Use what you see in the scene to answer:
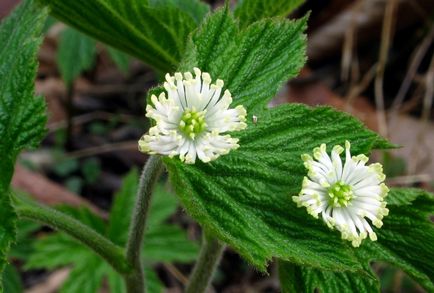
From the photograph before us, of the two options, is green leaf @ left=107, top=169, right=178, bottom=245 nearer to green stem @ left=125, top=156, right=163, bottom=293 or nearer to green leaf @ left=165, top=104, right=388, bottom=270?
green stem @ left=125, top=156, right=163, bottom=293

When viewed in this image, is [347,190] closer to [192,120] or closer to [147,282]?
[192,120]

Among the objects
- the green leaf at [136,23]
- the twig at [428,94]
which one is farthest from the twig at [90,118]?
the green leaf at [136,23]

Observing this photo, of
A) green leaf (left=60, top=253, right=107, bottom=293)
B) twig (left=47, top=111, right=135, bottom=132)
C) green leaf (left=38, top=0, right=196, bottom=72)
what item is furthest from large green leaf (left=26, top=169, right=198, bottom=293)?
twig (left=47, top=111, right=135, bottom=132)

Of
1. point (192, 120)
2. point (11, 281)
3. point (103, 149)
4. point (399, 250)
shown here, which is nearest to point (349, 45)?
point (103, 149)

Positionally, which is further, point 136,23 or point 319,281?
point 136,23

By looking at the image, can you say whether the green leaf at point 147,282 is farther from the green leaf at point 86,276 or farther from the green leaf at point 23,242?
the green leaf at point 23,242
